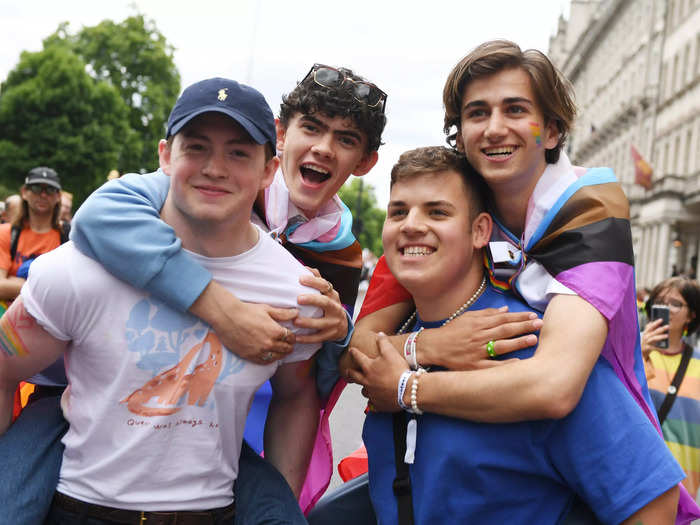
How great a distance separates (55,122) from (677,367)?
3200 cm

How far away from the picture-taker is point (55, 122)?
32.2 meters

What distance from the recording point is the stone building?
37.5m

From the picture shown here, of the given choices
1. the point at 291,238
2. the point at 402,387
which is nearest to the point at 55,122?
→ the point at 291,238

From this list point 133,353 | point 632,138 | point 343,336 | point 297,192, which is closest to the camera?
point 133,353

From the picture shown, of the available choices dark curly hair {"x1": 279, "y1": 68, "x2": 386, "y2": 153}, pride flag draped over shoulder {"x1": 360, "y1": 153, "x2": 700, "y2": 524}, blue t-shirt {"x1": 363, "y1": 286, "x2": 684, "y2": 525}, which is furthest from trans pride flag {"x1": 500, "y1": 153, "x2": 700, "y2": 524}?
dark curly hair {"x1": 279, "y1": 68, "x2": 386, "y2": 153}

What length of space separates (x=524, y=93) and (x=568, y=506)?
1.59 metres

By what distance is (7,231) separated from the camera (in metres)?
6.82

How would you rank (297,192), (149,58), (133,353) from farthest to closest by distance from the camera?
1. (149,58)
2. (297,192)
3. (133,353)

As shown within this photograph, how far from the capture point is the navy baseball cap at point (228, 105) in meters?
2.36

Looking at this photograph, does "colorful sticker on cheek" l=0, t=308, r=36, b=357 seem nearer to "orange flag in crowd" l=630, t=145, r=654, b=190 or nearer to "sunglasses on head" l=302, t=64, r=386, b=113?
"sunglasses on head" l=302, t=64, r=386, b=113

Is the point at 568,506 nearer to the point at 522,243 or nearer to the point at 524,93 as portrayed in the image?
the point at 522,243

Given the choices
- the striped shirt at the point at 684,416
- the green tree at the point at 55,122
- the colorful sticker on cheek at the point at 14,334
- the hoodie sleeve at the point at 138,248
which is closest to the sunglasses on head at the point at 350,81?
the hoodie sleeve at the point at 138,248

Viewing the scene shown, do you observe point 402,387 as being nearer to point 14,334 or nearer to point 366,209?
point 14,334

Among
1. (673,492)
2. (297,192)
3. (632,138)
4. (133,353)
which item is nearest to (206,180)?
(133,353)
